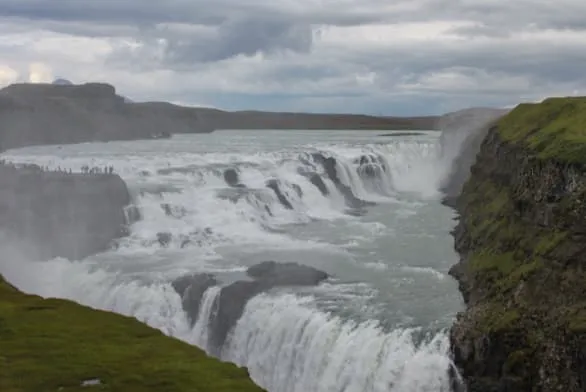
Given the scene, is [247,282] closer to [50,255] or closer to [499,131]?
[50,255]

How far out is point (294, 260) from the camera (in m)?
32.3

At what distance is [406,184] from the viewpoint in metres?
58.8

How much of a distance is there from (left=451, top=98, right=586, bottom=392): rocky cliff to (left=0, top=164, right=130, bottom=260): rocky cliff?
14.5m

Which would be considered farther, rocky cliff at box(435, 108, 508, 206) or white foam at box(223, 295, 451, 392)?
rocky cliff at box(435, 108, 508, 206)

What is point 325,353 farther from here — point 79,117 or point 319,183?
point 79,117

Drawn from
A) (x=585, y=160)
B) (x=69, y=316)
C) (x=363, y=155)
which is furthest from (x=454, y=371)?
(x=363, y=155)

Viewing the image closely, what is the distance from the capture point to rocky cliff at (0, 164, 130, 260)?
36.7 meters

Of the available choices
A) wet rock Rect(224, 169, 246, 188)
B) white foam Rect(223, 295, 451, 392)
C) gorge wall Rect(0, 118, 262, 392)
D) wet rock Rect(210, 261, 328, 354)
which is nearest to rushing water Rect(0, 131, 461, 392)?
white foam Rect(223, 295, 451, 392)

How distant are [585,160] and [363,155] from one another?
112 feet

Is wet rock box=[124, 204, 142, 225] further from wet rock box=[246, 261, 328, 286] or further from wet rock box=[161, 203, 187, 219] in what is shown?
wet rock box=[246, 261, 328, 286]

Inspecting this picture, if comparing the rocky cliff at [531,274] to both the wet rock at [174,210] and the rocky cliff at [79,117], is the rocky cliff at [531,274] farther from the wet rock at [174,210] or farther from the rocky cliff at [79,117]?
the rocky cliff at [79,117]

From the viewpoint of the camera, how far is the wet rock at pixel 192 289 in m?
27.1

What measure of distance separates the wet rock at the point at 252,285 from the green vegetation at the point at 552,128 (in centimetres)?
789

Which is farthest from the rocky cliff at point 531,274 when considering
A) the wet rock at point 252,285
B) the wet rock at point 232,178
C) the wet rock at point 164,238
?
the wet rock at point 232,178
